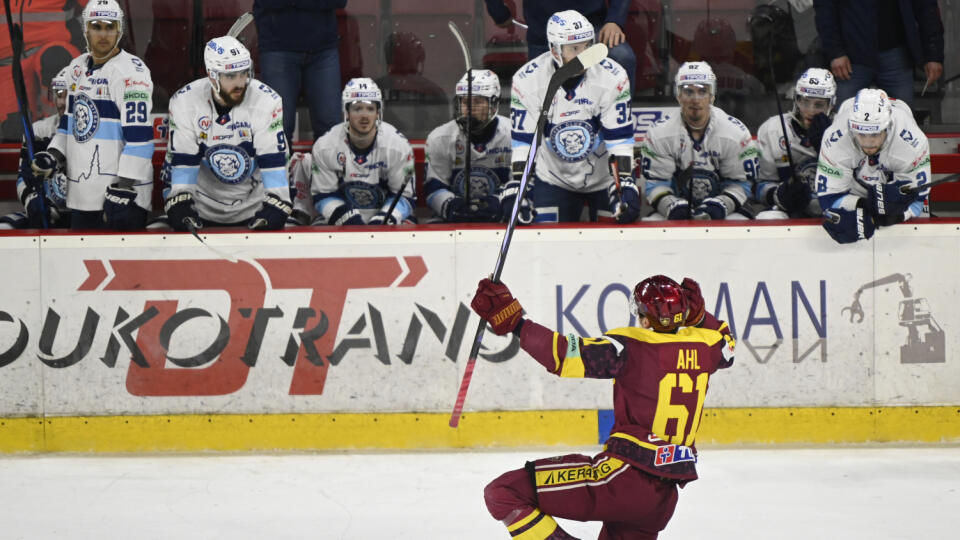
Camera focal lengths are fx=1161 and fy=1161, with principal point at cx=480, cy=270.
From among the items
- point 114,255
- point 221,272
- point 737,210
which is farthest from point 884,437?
point 114,255

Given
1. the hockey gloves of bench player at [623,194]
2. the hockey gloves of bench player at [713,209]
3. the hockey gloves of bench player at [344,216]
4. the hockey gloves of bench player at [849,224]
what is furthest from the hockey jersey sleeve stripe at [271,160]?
the hockey gloves of bench player at [849,224]

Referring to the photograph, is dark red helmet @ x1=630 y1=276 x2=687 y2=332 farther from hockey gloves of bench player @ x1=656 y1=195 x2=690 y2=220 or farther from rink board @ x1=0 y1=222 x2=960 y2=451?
hockey gloves of bench player @ x1=656 y1=195 x2=690 y2=220

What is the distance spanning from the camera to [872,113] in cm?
475

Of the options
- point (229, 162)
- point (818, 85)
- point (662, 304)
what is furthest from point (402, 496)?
point (818, 85)

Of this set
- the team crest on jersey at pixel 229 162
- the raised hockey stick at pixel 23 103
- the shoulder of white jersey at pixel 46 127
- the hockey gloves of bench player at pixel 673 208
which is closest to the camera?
the team crest on jersey at pixel 229 162

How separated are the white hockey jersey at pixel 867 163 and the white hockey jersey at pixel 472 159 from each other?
5.19 ft

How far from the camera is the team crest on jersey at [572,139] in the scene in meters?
5.12

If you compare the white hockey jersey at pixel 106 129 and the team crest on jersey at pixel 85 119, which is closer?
the white hockey jersey at pixel 106 129

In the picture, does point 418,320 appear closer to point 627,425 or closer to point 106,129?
point 106,129

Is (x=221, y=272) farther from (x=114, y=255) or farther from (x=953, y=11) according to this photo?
(x=953, y=11)

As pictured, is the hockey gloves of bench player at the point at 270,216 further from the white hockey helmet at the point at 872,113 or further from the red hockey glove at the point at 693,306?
the white hockey helmet at the point at 872,113

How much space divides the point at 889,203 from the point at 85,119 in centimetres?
342

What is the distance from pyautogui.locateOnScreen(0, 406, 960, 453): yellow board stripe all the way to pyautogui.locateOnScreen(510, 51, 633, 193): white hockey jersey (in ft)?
3.67

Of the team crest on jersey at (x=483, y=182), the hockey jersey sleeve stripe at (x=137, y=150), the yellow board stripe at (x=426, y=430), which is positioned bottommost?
the yellow board stripe at (x=426, y=430)
